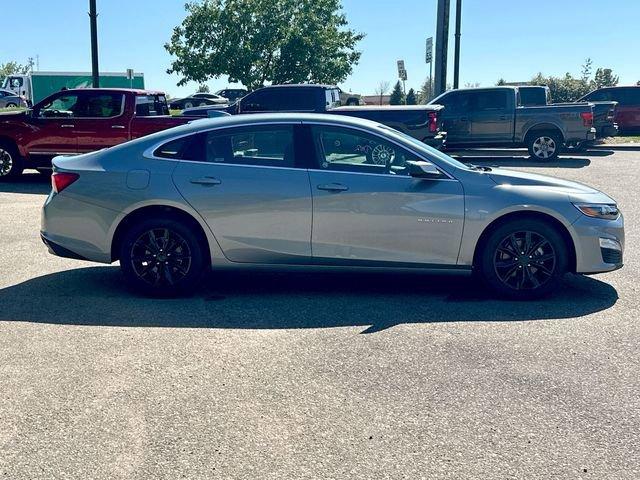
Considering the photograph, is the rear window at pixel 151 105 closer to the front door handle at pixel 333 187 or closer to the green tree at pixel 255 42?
the front door handle at pixel 333 187

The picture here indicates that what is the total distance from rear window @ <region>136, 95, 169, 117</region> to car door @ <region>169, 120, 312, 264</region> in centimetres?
806

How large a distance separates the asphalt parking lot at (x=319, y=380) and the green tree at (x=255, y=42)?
34.4 m

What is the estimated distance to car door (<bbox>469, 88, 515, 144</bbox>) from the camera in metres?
19.3

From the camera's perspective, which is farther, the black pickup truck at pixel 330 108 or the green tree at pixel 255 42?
the green tree at pixel 255 42

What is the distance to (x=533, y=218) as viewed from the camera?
6305 mm

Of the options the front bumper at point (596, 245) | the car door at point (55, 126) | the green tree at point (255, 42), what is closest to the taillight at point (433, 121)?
the car door at point (55, 126)

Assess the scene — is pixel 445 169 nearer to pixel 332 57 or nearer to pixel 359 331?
pixel 359 331

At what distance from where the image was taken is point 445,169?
6336mm

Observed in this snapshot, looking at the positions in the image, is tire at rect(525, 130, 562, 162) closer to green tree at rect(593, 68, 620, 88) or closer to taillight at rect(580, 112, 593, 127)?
taillight at rect(580, 112, 593, 127)

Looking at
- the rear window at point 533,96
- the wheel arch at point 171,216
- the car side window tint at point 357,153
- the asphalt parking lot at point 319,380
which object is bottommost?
the asphalt parking lot at point 319,380

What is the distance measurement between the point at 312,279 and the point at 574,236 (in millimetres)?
2420

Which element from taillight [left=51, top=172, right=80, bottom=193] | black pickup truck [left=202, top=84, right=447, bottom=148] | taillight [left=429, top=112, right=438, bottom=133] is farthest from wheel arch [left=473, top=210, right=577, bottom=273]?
taillight [left=429, top=112, right=438, bottom=133]

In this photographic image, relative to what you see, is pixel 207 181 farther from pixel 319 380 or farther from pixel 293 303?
pixel 319 380

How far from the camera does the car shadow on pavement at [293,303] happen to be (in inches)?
229
